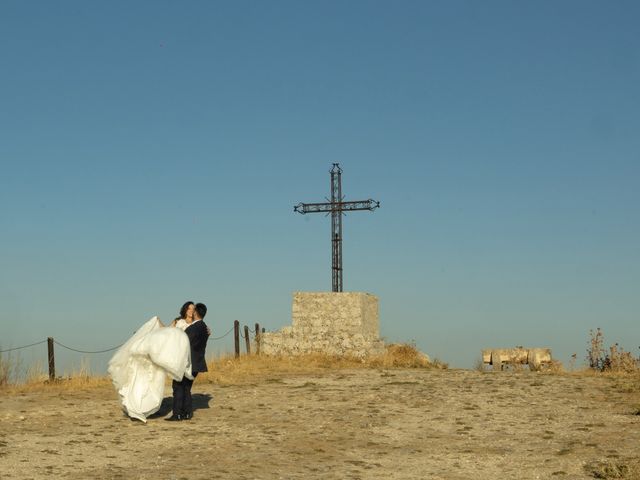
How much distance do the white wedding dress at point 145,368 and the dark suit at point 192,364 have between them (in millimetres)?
316

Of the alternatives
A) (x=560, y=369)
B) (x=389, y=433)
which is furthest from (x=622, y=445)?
(x=560, y=369)

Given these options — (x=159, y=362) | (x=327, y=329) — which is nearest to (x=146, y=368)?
(x=159, y=362)

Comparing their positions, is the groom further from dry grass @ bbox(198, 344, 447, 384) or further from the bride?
dry grass @ bbox(198, 344, 447, 384)

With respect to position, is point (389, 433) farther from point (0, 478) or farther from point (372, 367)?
point (372, 367)

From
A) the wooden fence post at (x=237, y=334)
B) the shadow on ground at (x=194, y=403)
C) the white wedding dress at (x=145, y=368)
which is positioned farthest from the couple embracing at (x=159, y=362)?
the wooden fence post at (x=237, y=334)

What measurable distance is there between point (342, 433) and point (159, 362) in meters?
3.34

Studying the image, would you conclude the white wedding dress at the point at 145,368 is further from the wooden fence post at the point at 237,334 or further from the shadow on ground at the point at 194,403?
the wooden fence post at the point at 237,334

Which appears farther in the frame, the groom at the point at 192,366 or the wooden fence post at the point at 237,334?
the wooden fence post at the point at 237,334

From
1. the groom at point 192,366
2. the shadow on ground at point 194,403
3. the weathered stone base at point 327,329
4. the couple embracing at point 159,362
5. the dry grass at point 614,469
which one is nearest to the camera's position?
the dry grass at point 614,469

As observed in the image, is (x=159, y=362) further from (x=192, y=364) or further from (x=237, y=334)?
(x=237, y=334)

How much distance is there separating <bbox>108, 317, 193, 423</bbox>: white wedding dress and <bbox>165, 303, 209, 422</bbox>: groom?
0.32 meters

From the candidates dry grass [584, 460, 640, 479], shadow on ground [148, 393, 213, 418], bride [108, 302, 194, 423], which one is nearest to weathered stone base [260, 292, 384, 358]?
shadow on ground [148, 393, 213, 418]

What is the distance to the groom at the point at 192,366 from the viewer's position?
1415 centimetres

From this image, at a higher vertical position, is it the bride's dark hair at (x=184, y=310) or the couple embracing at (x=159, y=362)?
the bride's dark hair at (x=184, y=310)
